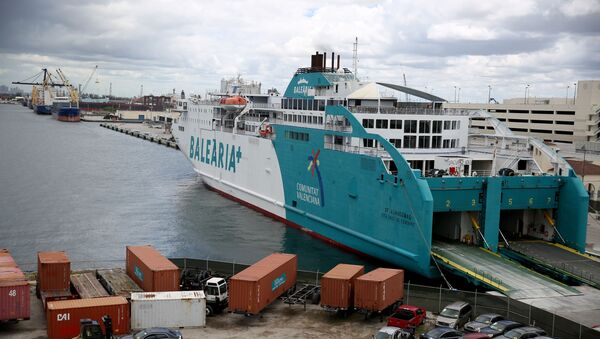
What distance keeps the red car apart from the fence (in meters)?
1.59

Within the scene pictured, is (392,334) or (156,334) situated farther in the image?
(392,334)

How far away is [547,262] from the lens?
22469mm

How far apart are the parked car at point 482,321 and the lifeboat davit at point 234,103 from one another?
87.4ft

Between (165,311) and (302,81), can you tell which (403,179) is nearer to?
(165,311)

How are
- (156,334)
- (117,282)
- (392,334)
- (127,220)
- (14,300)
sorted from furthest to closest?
(127,220), (117,282), (14,300), (392,334), (156,334)

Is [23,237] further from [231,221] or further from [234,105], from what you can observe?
[234,105]

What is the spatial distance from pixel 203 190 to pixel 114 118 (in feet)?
438

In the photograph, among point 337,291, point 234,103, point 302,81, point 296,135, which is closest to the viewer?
point 337,291

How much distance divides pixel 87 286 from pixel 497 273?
1330cm

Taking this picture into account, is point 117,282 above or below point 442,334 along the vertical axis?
below

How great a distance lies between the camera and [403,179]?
75.1 ft

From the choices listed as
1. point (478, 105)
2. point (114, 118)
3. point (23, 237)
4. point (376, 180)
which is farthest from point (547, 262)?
point (114, 118)

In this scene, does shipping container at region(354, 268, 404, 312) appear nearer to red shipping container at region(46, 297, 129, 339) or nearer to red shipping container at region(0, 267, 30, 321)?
red shipping container at region(46, 297, 129, 339)

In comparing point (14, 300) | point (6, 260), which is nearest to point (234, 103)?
point (6, 260)
